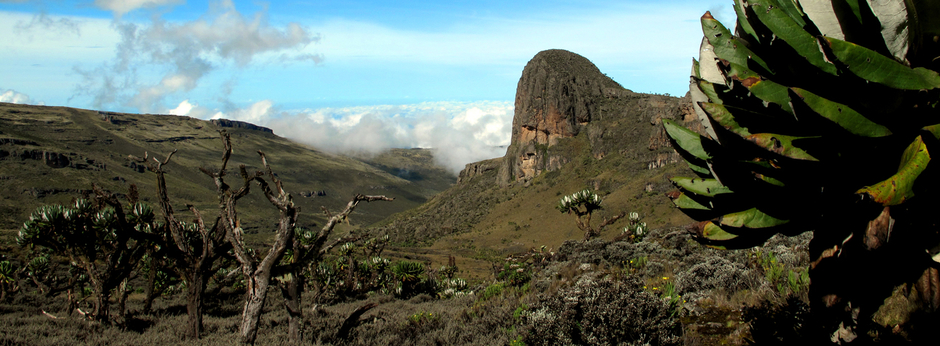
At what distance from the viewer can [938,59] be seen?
7.85 ft

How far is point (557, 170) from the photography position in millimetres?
101500

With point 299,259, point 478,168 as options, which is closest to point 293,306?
point 299,259

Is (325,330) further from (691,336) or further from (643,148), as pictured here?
(643,148)

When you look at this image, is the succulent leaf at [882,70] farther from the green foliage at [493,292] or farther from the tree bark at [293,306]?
the green foliage at [493,292]

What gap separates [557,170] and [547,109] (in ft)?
57.6

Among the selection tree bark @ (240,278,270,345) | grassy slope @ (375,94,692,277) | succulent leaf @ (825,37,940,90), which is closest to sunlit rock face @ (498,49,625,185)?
grassy slope @ (375,94,692,277)

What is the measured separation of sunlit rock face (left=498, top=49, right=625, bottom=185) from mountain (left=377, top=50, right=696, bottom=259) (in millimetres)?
239

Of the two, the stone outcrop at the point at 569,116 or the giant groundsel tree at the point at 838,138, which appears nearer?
the giant groundsel tree at the point at 838,138

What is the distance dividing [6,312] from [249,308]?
13.3 m

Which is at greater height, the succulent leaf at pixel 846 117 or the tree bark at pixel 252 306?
the succulent leaf at pixel 846 117

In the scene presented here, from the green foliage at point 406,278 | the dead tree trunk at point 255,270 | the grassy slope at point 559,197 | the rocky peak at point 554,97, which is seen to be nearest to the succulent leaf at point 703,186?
the dead tree trunk at point 255,270

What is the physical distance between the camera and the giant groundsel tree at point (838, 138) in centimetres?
231

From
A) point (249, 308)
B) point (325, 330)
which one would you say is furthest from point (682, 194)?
point (325, 330)

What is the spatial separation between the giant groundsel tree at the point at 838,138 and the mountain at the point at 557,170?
53.5 m
